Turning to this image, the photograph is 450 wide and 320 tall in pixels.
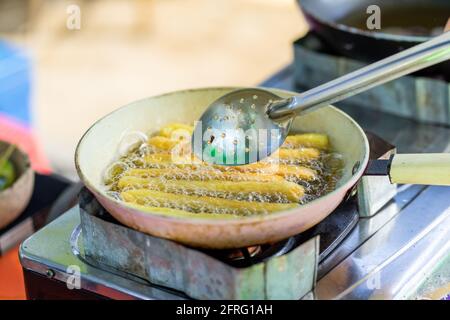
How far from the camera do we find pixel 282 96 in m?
1.41

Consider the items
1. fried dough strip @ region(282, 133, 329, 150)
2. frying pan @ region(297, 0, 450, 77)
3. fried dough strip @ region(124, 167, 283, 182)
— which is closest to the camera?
fried dough strip @ region(124, 167, 283, 182)

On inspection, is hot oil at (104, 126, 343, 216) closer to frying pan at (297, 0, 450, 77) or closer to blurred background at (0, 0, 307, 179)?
frying pan at (297, 0, 450, 77)

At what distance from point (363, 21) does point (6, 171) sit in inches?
44.6

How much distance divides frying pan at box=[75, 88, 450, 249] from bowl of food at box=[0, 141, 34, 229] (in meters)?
0.52

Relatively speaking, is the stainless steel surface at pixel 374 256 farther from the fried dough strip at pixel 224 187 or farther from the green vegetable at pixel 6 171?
the green vegetable at pixel 6 171

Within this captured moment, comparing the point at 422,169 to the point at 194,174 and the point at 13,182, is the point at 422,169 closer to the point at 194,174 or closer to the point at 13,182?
the point at 194,174

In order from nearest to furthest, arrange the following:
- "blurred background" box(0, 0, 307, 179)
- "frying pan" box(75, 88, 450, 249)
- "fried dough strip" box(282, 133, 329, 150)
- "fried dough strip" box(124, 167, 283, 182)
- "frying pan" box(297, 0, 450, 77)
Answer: "frying pan" box(75, 88, 450, 249) < "fried dough strip" box(124, 167, 283, 182) < "fried dough strip" box(282, 133, 329, 150) < "frying pan" box(297, 0, 450, 77) < "blurred background" box(0, 0, 307, 179)

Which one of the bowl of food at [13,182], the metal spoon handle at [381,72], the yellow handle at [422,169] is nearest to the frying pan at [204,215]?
the yellow handle at [422,169]

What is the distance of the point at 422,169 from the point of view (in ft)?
4.00

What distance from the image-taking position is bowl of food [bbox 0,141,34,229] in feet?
5.75

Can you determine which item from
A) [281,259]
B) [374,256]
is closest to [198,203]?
[281,259]

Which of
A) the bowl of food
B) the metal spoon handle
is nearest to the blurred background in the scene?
the bowl of food
